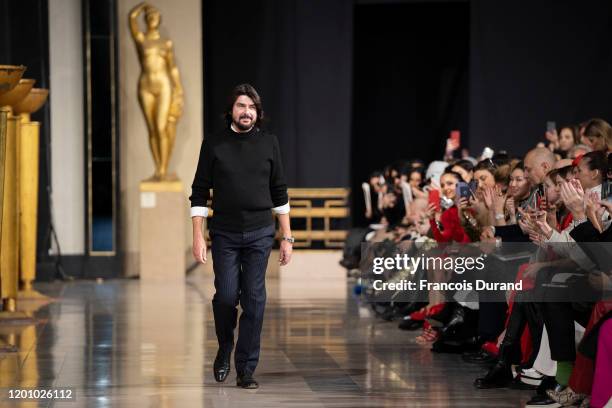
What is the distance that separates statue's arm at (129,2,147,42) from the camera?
459 inches

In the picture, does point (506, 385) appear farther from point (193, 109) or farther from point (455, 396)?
point (193, 109)

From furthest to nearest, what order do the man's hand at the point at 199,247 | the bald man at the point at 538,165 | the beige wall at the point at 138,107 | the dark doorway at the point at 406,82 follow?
the dark doorway at the point at 406,82 < the beige wall at the point at 138,107 < the bald man at the point at 538,165 < the man's hand at the point at 199,247

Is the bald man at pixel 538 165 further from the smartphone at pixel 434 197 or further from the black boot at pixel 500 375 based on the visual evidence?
the smartphone at pixel 434 197

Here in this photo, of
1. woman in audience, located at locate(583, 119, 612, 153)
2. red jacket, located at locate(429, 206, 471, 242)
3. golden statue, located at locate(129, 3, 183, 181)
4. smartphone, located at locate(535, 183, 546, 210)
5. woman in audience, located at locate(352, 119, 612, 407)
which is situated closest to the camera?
woman in audience, located at locate(352, 119, 612, 407)

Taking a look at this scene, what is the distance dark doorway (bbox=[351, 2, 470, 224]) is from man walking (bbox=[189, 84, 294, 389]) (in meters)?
8.64

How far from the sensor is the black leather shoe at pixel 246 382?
18.0ft

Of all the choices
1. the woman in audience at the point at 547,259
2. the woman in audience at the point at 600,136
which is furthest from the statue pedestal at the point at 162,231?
the woman in audience at the point at 600,136

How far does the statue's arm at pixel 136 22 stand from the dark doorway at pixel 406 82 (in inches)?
123

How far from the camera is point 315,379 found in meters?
5.79

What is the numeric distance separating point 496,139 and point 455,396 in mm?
7880

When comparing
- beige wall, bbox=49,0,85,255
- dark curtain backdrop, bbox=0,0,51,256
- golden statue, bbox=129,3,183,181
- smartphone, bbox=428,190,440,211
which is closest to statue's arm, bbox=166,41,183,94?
golden statue, bbox=129,3,183,181

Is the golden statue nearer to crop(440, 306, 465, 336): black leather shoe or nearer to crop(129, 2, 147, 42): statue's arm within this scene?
crop(129, 2, 147, 42): statue's arm

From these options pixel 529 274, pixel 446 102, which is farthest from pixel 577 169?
pixel 446 102

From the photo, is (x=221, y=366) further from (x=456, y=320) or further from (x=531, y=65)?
(x=531, y=65)
